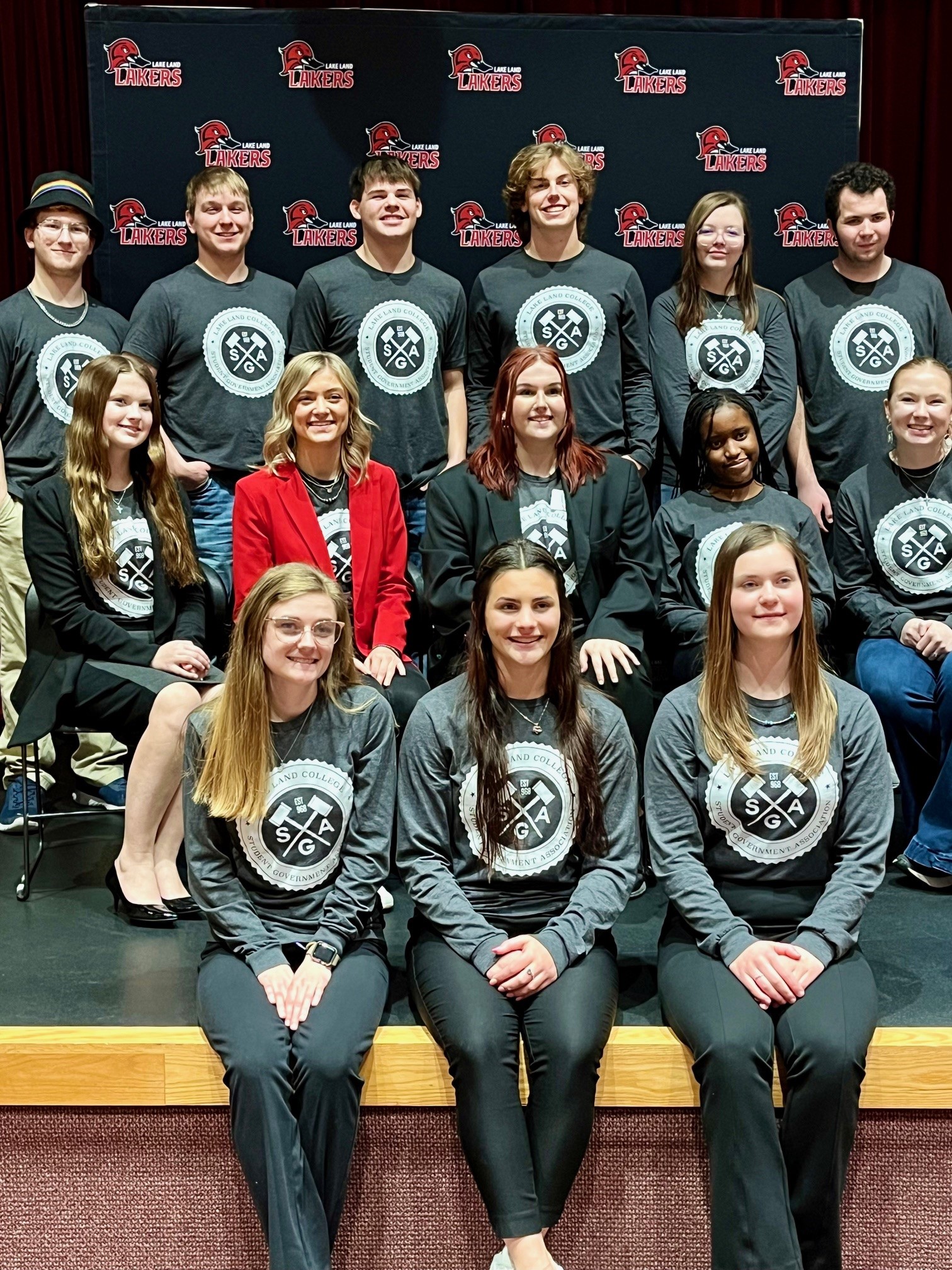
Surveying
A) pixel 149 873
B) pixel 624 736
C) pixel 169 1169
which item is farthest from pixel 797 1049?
pixel 149 873

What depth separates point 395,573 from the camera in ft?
10.9

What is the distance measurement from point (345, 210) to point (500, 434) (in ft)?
4.71

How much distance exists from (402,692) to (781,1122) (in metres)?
1.25

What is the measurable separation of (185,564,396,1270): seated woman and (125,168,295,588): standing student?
4.37 ft

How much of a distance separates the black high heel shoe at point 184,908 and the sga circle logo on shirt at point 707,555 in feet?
4.49

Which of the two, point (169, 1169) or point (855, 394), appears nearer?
point (169, 1169)

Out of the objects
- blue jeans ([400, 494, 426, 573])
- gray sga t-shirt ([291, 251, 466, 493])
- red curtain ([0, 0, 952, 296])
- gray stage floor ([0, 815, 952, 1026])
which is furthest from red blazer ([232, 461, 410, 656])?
red curtain ([0, 0, 952, 296])

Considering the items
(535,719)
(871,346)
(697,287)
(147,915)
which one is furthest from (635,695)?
(871,346)

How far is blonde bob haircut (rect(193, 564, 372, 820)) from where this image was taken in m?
2.44

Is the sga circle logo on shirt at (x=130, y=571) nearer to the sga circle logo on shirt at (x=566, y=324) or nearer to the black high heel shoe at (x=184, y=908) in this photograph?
the black high heel shoe at (x=184, y=908)

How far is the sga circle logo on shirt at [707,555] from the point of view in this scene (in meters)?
3.39

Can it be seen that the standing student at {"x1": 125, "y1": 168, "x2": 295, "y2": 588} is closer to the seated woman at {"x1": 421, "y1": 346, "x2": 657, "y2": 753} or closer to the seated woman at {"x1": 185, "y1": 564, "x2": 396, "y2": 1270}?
the seated woman at {"x1": 421, "y1": 346, "x2": 657, "y2": 753}

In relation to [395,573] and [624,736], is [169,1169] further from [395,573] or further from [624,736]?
[395,573]

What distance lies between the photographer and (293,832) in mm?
2473
